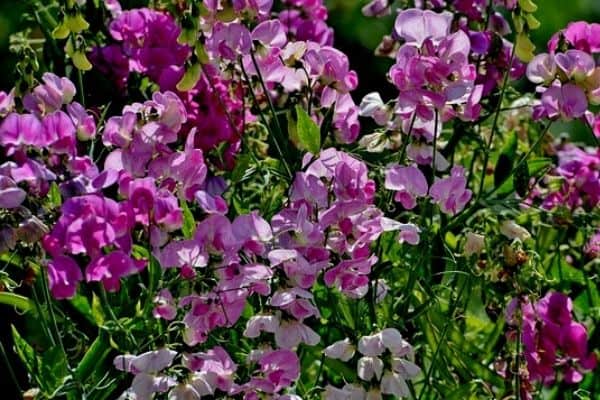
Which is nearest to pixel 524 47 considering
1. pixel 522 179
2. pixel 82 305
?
pixel 522 179

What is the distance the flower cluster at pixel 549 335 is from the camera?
1.38 metres

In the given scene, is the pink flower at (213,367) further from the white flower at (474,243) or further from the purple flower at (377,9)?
the purple flower at (377,9)

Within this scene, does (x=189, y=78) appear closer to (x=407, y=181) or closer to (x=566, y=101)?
(x=407, y=181)

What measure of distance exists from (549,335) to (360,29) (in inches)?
126

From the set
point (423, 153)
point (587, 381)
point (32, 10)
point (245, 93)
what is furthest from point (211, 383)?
point (32, 10)

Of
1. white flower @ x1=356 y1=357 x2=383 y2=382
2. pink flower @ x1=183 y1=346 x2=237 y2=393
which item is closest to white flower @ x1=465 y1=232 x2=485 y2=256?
white flower @ x1=356 y1=357 x2=383 y2=382

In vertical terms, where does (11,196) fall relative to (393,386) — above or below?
above

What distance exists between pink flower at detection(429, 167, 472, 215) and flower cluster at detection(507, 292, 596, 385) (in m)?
0.17

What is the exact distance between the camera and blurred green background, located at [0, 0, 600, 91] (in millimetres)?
4195

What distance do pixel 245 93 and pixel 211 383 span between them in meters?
0.44

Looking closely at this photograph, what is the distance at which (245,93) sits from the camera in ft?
4.96

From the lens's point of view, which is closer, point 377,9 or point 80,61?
point 80,61

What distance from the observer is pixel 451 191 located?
1.24m

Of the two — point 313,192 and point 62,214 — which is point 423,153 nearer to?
point 313,192
